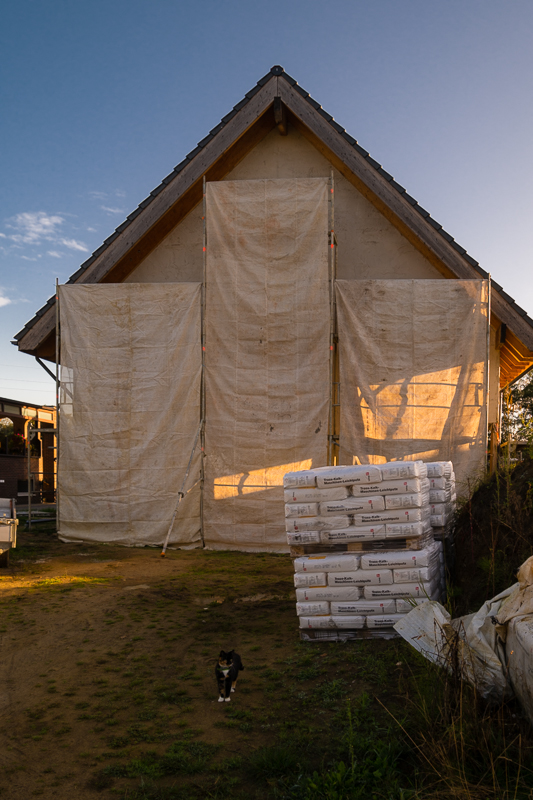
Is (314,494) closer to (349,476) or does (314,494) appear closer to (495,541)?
(349,476)

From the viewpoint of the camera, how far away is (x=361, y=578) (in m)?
5.23

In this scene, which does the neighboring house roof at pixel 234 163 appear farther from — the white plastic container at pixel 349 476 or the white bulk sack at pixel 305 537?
the white bulk sack at pixel 305 537

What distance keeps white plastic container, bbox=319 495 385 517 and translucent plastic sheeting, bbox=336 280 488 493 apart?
17.3ft

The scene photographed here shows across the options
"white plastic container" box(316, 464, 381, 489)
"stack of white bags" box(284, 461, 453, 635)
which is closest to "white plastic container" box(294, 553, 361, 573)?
"stack of white bags" box(284, 461, 453, 635)

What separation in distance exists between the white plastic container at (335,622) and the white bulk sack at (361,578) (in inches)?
11.3

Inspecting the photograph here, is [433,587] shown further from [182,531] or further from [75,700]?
[182,531]

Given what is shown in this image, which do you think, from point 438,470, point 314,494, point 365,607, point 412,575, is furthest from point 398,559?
point 438,470

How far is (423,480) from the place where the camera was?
5.56m

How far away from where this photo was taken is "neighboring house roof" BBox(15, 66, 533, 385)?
10.8m

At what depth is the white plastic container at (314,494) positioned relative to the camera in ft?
17.8

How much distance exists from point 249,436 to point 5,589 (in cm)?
474

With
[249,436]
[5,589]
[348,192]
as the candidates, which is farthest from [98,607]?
[348,192]

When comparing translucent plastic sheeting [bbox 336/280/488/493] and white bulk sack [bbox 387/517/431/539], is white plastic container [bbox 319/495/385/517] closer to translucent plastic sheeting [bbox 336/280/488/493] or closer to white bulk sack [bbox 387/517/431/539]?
white bulk sack [bbox 387/517/431/539]

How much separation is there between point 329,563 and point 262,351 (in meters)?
6.12
